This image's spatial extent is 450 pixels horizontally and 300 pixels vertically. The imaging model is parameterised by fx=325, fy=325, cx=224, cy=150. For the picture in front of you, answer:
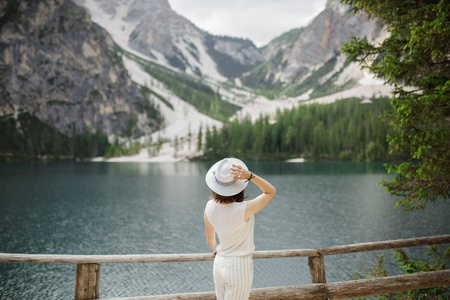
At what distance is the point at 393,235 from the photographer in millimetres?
26125

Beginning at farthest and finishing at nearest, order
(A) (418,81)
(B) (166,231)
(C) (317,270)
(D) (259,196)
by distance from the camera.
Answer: (B) (166,231)
(A) (418,81)
(C) (317,270)
(D) (259,196)

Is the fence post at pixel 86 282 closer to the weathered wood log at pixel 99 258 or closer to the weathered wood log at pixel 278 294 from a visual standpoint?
the weathered wood log at pixel 99 258

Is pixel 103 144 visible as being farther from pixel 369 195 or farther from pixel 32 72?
pixel 369 195

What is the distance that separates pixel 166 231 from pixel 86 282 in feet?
77.9

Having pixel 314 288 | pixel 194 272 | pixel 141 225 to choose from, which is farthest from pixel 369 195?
pixel 314 288

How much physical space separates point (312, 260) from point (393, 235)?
2337 cm

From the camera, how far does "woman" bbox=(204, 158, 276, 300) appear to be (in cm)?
404

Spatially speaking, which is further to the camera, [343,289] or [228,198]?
[343,289]

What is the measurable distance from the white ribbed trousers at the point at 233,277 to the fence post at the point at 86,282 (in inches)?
112

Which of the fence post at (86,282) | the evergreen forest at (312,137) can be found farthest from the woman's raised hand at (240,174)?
the evergreen forest at (312,137)

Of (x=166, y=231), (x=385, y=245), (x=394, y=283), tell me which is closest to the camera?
(x=394, y=283)

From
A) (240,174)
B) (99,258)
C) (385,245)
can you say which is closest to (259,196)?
(240,174)

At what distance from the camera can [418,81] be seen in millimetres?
9281

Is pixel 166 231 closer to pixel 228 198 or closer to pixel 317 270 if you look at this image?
pixel 317 270
